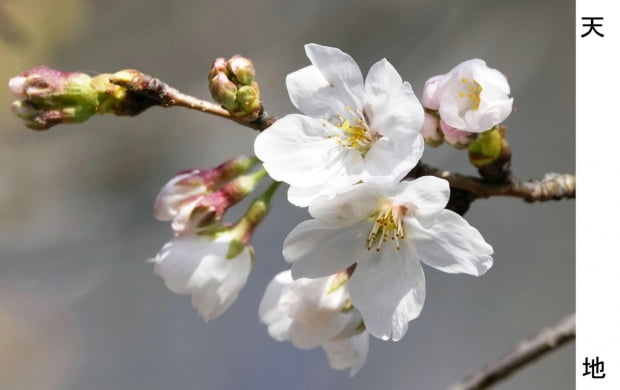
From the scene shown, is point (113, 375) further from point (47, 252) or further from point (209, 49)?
point (209, 49)

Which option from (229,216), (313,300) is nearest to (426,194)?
(313,300)

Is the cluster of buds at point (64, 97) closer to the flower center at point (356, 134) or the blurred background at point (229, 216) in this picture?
the flower center at point (356, 134)

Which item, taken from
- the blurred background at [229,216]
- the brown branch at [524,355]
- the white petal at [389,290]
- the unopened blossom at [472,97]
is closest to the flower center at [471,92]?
the unopened blossom at [472,97]

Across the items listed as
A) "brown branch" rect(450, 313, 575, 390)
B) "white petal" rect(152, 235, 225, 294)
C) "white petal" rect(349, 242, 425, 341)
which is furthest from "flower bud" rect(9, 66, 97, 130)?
"brown branch" rect(450, 313, 575, 390)

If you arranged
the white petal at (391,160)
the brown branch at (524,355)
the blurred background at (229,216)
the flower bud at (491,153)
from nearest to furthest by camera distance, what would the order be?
the white petal at (391,160) → the flower bud at (491,153) → the brown branch at (524,355) → the blurred background at (229,216)

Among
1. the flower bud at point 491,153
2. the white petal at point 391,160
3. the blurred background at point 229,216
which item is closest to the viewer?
the white petal at point 391,160

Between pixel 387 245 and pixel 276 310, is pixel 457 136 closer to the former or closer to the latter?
pixel 387 245
